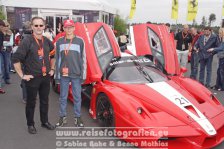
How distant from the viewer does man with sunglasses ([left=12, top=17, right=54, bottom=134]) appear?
4.28 m

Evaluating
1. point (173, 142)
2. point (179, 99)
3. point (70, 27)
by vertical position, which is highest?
point (70, 27)

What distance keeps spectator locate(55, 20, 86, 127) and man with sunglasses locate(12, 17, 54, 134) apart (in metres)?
0.19

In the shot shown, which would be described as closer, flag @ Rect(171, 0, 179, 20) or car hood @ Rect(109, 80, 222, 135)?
car hood @ Rect(109, 80, 222, 135)

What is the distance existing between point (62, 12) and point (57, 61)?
616 inches

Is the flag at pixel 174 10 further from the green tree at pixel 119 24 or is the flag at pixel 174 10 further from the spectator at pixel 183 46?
the green tree at pixel 119 24

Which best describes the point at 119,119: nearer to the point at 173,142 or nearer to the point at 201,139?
the point at 173,142

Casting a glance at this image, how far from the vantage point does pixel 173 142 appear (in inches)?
148

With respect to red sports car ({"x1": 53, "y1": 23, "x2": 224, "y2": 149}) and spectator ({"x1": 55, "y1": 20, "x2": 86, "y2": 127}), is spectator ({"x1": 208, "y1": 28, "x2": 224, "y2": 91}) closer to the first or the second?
red sports car ({"x1": 53, "y1": 23, "x2": 224, "y2": 149})

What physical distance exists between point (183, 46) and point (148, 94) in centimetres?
599

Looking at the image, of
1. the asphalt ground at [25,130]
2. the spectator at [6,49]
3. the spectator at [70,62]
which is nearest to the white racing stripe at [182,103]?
the asphalt ground at [25,130]

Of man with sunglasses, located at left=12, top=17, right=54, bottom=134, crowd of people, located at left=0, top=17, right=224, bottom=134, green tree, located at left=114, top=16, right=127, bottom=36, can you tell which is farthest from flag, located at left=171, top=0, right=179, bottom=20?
man with sunglasses, located at left=12, top=17, right=54, bottom=134

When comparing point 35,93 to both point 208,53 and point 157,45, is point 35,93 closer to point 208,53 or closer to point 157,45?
point 157,45

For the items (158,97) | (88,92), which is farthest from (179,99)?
(88,92)

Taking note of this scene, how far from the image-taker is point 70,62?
4656 millimetres
